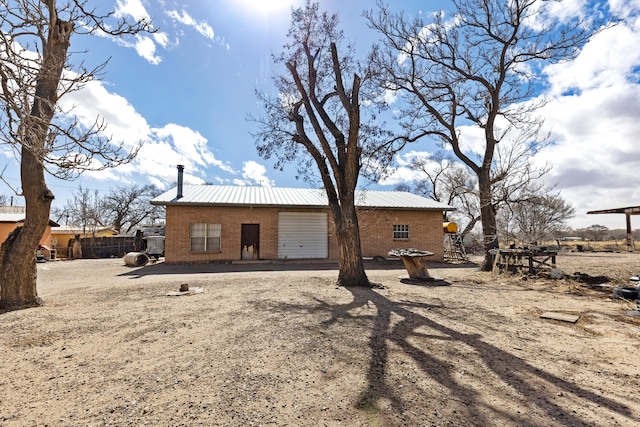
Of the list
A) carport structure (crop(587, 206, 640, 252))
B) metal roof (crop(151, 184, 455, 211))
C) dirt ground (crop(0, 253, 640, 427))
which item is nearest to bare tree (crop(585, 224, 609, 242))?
carport structure (crop(587, 206, 640, 252))

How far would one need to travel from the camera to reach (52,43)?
554 cm

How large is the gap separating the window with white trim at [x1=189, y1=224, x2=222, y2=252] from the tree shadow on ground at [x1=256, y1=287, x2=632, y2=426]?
11.3 m


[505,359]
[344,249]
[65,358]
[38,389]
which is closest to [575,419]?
[505,359]

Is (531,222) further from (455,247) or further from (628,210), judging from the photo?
(628,210)

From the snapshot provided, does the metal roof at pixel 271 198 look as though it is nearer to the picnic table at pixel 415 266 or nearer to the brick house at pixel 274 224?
the brick house at pixel 274 224

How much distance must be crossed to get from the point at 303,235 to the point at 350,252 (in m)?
8.09

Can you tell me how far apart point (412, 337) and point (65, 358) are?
4283 mm

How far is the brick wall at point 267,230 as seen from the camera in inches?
581

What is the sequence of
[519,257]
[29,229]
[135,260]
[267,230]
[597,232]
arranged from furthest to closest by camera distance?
[597,232] → [267,230] → [135,260] → [519,257] → [29,229]

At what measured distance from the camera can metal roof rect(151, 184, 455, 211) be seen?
1491cm

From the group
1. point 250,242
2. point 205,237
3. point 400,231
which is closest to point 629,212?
point 400,231

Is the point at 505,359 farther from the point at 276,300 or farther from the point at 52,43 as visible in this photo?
the point at 52,43

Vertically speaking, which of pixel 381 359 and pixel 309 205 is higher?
pixel 309 205

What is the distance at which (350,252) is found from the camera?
28.6ft
